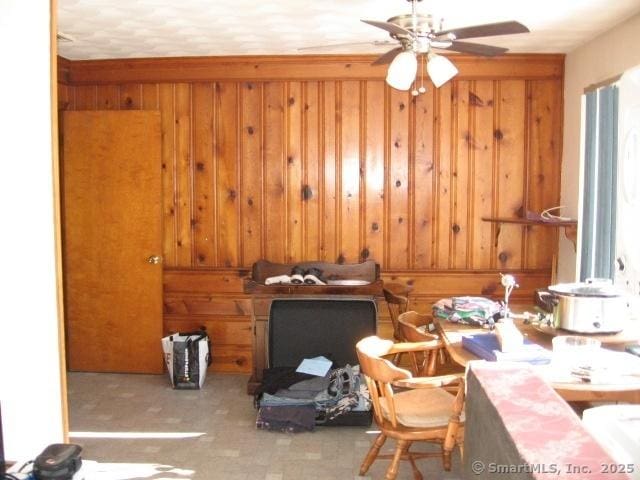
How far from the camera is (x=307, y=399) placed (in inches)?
175

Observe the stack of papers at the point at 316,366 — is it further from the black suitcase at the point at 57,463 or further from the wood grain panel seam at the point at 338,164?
the black suitcase at the point at 57,463

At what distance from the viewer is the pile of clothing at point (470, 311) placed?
3611 mm

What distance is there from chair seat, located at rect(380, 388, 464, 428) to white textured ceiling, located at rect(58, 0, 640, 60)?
2.22m

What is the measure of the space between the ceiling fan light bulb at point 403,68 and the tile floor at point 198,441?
2082mm

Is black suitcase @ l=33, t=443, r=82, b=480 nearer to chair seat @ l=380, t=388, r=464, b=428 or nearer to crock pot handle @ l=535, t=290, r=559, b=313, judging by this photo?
chair seat @ l=380, t=388, r=464, b=428

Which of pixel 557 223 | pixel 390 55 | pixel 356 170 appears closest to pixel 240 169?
pixel 356 170

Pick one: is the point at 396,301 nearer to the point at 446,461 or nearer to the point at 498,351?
the point at 446,461

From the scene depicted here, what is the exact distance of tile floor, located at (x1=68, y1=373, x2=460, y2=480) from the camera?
3.74 meters

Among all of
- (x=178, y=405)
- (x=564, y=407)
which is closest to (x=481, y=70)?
(x=178, y=405)

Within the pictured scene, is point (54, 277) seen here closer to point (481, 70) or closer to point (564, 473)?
point (564, 473)

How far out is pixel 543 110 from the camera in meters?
5.53

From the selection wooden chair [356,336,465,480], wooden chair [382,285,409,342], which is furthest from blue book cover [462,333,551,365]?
wooden chair [382,285,409,342]

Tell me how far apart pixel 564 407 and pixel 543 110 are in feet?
14.0

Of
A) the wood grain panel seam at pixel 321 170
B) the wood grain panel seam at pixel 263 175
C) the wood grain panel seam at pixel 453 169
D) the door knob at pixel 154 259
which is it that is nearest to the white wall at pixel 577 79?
the wood grain panel seam at pixel 453 169
